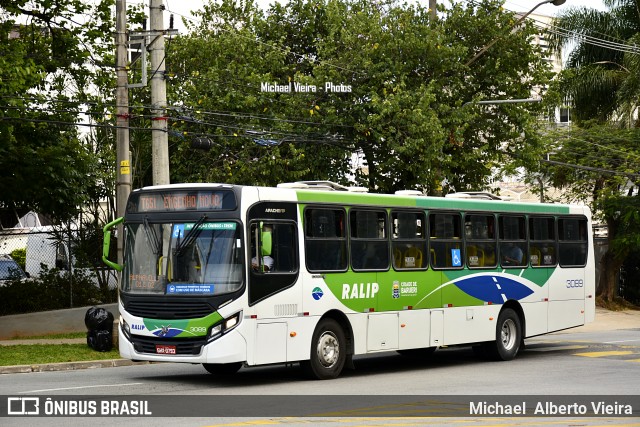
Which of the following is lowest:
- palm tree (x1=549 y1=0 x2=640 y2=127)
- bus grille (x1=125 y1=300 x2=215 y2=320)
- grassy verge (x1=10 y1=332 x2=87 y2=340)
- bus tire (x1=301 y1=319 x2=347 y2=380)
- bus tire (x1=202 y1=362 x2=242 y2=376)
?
grassy verge (x1=10 y1=332 x2=87 y2=340)

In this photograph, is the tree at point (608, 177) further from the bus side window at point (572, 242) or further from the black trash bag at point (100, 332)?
the black trash bag at point (100, 332)

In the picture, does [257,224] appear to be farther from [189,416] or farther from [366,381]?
[189,416]

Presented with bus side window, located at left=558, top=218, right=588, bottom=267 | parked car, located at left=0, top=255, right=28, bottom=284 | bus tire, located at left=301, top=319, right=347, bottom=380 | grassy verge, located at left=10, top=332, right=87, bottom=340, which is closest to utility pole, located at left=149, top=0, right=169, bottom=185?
bus tire, located at left=301, top=319, right=347, bottom=380

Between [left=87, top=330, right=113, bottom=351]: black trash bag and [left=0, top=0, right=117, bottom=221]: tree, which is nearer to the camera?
[left=87, top=330, right=113, bottom=351]: black trash bag

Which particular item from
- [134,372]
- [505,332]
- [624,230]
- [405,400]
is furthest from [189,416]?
[624,230]

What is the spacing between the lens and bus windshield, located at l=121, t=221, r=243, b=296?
1500cm

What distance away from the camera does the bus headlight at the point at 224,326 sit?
48.7ft

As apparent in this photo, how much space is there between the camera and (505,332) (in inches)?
813

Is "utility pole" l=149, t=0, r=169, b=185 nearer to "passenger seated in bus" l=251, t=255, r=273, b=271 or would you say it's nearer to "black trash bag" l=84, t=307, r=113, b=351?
"black trash bag" l=84, t=307, r=113, b=351

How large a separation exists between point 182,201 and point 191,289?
1.37m

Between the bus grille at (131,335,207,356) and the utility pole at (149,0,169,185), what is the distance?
21.0ft

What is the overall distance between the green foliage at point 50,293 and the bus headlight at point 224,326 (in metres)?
14.4

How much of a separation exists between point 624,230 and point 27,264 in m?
21.2

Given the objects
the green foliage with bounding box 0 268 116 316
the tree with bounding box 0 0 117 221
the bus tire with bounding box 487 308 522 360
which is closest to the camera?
the bus tire with bounding box 487 308 522 360
